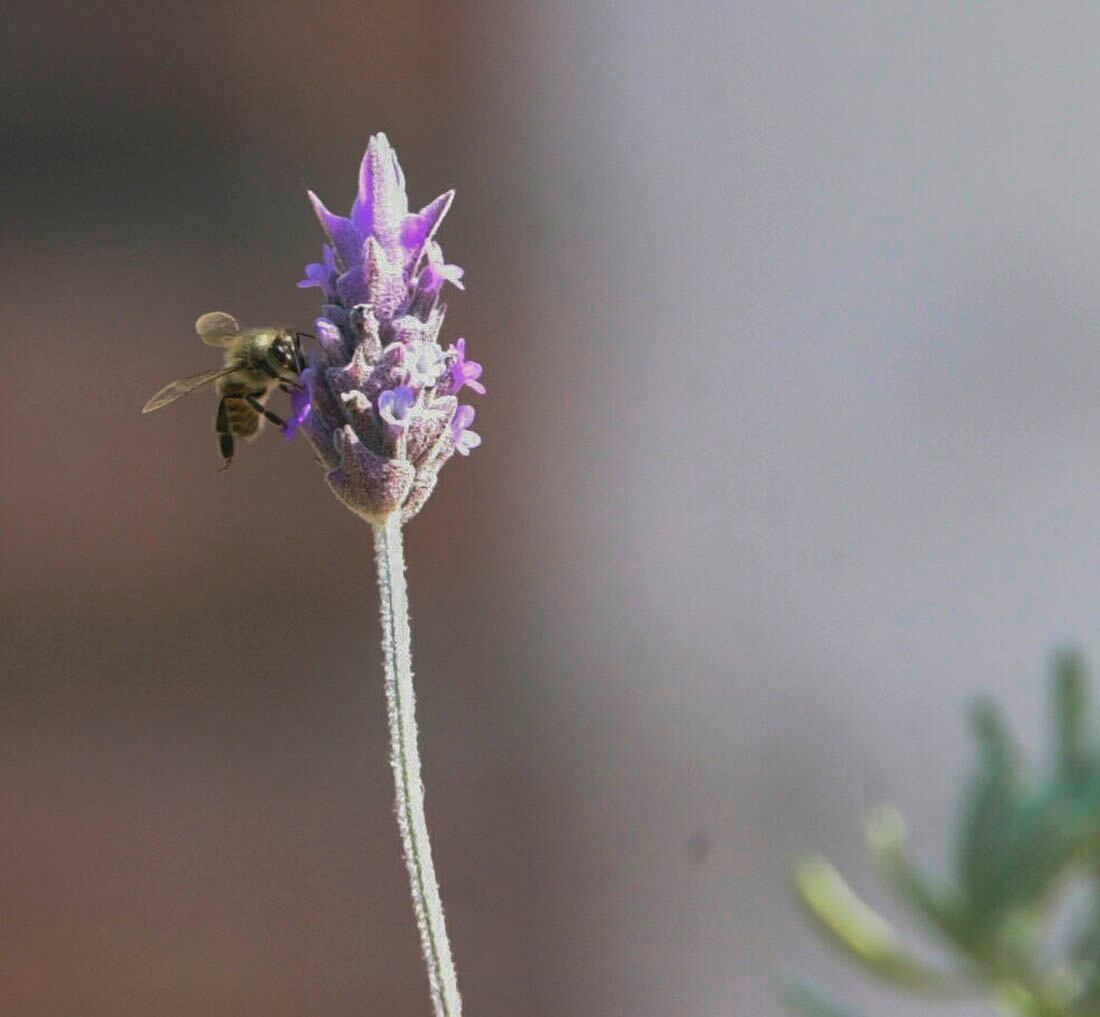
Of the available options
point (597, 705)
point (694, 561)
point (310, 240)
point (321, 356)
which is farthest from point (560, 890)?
point (321, 356)

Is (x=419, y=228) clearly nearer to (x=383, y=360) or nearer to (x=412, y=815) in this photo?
(x=383, y=360)

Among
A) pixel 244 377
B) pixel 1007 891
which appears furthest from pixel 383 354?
pixel 1007 891

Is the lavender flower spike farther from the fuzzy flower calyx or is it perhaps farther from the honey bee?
the honey bee

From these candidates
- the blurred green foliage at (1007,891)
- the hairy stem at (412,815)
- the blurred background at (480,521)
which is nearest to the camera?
the blurred green foliage at (1007,891)

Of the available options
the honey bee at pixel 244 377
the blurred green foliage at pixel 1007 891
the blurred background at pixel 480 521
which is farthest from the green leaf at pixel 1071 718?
the blurred background at pixel 480 521

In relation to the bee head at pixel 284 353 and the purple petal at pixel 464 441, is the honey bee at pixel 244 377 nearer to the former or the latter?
the bee head at pixel 284 353

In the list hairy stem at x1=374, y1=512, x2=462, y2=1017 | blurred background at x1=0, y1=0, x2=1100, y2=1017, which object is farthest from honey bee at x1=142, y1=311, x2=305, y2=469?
blurred background at x1=0, y1=0, x2=1100, y2=1017

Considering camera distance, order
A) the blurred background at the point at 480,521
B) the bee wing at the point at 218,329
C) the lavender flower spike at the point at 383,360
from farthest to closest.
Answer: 1. the blurred background at the point at 480,521
2. the bee wing at the point at 218,329
3. the lavender flower spike at the point at 383,360
